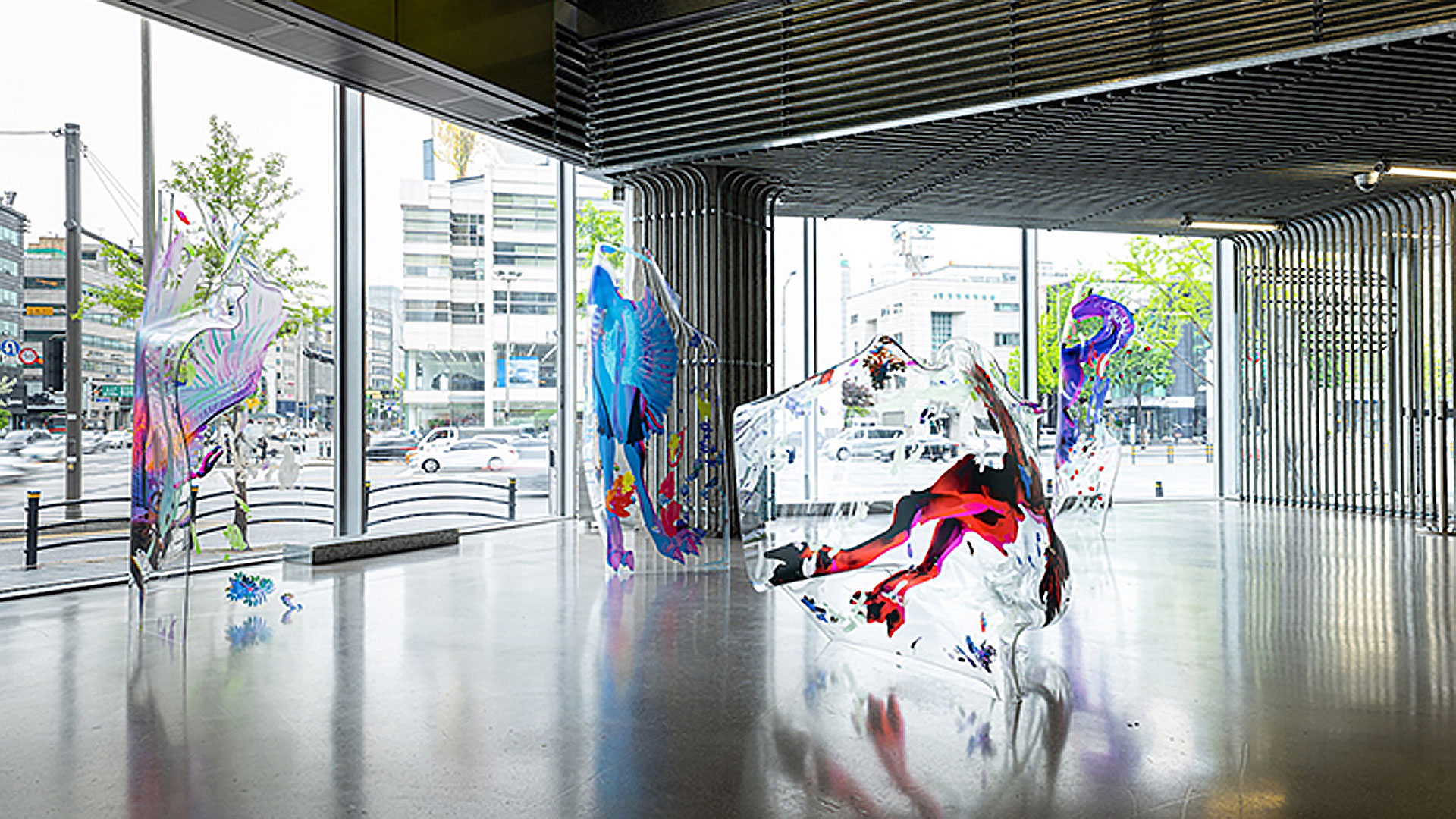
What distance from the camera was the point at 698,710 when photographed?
4.05 m

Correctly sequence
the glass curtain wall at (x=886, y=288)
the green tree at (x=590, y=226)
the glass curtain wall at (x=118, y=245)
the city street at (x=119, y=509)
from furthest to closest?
1. the glass curtain wall at (x=886, y=288)
2. the green tree at (x=590, y=226)
3. the city street at (x=119, y=509)
4. the glass curtain wall at (x=118, y=245)

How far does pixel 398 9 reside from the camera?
6.97 meters

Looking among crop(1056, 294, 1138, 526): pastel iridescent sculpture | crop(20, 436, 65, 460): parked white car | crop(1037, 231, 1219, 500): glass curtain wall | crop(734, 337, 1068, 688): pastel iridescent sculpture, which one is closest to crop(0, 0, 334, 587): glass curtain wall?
crop(20, 436, 65, 460): parked white car

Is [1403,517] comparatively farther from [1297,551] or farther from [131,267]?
[131,267]

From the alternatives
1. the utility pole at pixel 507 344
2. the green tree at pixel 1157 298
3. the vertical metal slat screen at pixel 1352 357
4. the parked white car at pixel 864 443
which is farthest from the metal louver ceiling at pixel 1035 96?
the parked white car at pixel 864 443

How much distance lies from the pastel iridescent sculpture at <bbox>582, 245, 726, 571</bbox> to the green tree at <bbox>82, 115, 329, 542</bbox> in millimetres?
2052

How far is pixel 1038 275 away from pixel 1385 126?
187 inches

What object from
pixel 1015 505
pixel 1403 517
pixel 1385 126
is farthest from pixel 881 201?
pixel 1015 505

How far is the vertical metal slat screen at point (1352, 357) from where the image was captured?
10836 millimetres

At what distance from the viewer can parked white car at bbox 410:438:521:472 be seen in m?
9.93

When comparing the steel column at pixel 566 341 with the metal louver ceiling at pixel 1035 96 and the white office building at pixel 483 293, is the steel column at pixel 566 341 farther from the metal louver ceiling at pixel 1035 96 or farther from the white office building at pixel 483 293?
the metal louver ceiling at pixel 1035 96

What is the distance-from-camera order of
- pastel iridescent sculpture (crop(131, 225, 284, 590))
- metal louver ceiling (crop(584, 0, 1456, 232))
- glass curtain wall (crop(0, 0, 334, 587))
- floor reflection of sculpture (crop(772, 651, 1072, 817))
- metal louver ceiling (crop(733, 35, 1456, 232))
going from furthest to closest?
metal louver ceiling (crop(733, 35, 1456, 232)) → glass curtain wall (crop(0, 0, 334, 587)) → metal louver ceiling (crop(584, 0, 1456, 232)) → pastel iridescent sculpture (crop(131, 225, 284, 590)) → floor reflection of sculpture (crop(772, 651, 1072, 817))

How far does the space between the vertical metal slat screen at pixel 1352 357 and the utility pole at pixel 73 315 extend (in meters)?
11.3

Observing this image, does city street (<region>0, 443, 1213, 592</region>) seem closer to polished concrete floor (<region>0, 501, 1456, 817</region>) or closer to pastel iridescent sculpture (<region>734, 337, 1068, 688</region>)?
pastel iridescent sculpture (<region>734, 337, 1068, 688</region>)
